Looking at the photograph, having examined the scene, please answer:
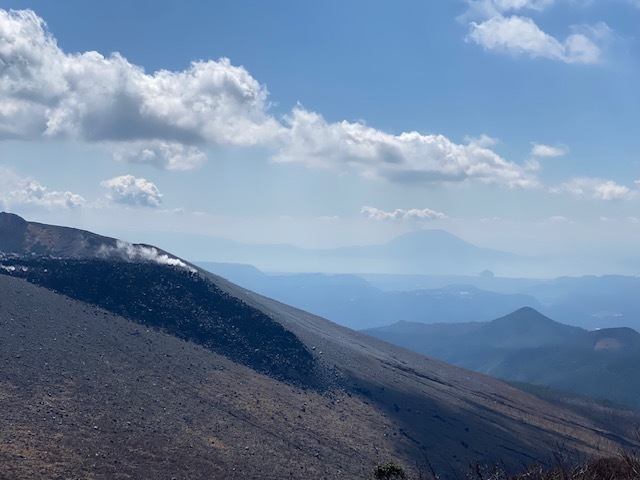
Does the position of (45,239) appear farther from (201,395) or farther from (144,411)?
(144,411)

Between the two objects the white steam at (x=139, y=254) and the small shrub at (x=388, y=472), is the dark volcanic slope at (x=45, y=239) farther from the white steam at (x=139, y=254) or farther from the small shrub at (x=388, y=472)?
the small shrub at (x=388, y=472)

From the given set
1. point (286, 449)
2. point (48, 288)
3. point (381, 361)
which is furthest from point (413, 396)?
point (48, 288)

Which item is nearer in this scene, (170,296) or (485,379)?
(170,296)

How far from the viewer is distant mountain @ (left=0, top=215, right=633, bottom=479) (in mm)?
49594

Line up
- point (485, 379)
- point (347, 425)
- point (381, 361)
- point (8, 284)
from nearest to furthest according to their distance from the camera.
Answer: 1. point (347, 425)
2. point (8, 284)
3. point (381, 361)
4. point (485, 379)

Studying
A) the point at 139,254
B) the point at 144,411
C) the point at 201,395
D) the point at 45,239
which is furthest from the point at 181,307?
the point at 45,239

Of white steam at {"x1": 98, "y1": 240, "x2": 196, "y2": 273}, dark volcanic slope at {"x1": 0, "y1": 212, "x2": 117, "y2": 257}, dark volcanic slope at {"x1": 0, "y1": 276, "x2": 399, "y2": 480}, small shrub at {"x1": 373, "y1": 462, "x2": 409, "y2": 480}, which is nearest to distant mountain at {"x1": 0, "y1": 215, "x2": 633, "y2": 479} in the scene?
dark volcanic slope at {"x1": 0, "y1": 276, "x2": 399, "y2": 480}

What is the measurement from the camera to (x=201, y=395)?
64438 mm

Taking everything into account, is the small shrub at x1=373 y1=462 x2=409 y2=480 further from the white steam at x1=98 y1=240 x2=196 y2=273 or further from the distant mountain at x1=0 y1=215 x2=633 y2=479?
the white steam at x1=98 y1=240 x2=196 y2=273

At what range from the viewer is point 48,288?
8000 cm

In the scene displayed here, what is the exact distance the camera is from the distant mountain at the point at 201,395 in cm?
4959

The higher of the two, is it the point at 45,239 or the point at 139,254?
the point at 139,254

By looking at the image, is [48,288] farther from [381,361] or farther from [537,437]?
[537,437]

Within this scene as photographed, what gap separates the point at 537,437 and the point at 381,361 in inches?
1022
